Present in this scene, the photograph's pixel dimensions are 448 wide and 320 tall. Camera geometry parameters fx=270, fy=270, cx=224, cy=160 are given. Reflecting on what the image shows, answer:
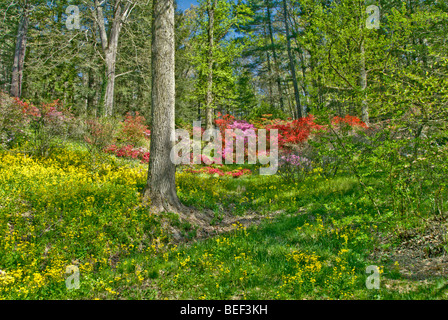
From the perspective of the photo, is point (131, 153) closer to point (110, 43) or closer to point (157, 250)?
point (110, 43)

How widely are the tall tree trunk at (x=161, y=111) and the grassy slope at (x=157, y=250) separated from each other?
0.46 meters

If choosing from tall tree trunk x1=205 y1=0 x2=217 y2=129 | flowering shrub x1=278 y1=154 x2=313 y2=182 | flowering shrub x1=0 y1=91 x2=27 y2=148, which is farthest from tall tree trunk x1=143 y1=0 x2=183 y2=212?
tall tree trunk x1=205 y1=0 x2=217 y2=129

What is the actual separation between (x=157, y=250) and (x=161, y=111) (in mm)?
2705

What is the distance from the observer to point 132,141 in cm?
1270

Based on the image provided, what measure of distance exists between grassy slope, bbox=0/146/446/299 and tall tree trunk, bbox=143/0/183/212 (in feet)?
1.51

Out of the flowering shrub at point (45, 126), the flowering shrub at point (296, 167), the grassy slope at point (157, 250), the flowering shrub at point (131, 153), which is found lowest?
the grassy slope at point (157, 250)

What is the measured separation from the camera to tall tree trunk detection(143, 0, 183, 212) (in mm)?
5496

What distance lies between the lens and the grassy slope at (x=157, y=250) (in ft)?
9.96

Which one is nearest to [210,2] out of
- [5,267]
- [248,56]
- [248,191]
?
[248,191]

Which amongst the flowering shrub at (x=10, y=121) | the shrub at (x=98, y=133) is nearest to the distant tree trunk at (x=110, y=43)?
the flowering shrub at (x=10, y=121)

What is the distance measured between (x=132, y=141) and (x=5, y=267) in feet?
32.0

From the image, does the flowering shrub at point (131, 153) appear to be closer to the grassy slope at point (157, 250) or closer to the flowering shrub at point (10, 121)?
the flowering shrub at point (10, 121)

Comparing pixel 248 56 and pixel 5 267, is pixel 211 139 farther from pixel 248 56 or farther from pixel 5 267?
pixel 248 56

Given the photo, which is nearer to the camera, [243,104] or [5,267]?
[5,267]
